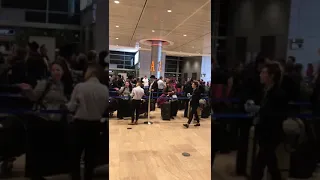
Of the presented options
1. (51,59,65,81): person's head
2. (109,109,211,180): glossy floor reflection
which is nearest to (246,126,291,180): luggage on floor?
(109,109,211,180): glossy floor reflection

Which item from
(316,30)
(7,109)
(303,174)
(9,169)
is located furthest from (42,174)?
(316,30)

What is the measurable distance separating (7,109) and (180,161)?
2982 millimetres

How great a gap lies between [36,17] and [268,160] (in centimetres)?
262

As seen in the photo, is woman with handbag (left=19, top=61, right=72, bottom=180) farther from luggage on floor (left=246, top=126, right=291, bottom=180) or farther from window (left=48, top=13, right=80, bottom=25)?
luggage on floor (left=246, top=126, right=291, bottom=180)

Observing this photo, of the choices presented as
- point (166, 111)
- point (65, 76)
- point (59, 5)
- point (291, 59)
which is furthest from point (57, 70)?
point (166, 111)

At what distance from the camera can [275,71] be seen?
2.23 m

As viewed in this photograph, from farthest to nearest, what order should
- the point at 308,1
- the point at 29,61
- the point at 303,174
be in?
the point at 303,174 < the point at 308,1 < the point at 29,61

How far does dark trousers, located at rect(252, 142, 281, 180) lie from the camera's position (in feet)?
7.55

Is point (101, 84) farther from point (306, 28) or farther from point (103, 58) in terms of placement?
point (306, 28)

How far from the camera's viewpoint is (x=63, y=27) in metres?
2.02

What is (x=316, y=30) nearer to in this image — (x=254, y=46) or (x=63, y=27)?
(x=254, y=46)

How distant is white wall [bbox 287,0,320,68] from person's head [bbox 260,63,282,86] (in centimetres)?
19

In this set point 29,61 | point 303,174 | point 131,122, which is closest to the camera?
point 29,61

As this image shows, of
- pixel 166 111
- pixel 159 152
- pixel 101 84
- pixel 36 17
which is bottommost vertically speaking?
pixel 159 152
